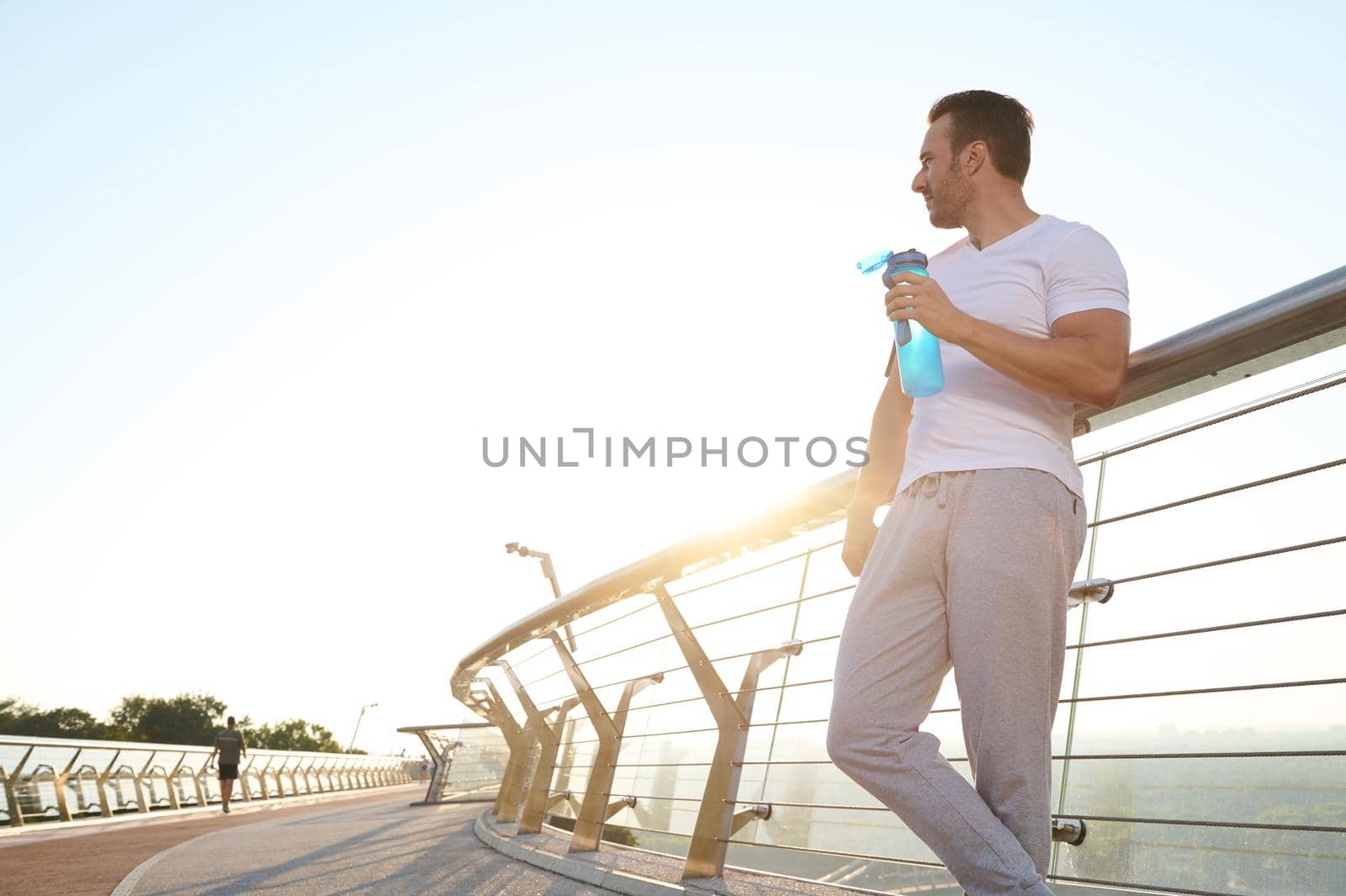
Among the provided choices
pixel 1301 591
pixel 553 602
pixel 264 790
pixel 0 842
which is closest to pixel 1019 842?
pixel 1301 591

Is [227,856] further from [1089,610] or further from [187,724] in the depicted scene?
[187,724]

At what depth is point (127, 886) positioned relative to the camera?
457 centimetres

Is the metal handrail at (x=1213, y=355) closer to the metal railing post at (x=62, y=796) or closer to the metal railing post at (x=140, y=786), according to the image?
the metal railing post at (x=62, y=796)

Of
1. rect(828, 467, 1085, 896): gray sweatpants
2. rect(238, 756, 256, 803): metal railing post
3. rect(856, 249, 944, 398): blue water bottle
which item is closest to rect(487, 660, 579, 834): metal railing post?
rect(828, 467, 1085, 896): gray sweatpants

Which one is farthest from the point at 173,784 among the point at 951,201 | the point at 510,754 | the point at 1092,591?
the point at 951,201

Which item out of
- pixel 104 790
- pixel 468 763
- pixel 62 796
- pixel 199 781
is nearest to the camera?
pixel 62 796

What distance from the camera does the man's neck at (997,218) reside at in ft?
7.54

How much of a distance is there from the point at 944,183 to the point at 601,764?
325 cm

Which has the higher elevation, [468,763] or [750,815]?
[468,763]

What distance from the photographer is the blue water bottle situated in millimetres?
2047

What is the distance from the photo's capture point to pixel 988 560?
1872 mm

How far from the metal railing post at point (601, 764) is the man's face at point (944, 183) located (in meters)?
2.80

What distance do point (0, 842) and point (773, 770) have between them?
7.93m

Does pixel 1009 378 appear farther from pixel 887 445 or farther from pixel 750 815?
pixel 750 815
